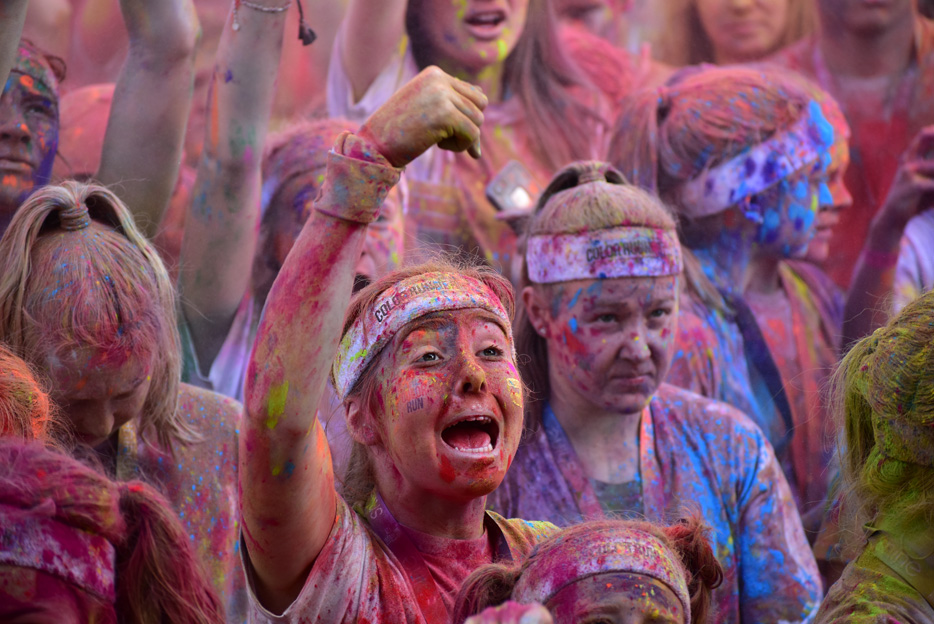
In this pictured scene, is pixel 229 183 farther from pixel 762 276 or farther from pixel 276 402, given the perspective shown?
pixel 762 276

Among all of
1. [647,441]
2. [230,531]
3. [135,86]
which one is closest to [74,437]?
[230,531]

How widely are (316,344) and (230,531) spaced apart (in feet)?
4.60

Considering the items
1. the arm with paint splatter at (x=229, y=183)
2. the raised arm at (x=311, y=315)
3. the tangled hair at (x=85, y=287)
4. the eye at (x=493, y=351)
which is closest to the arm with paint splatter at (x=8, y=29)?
the tangled hair at (x=85, y=287)

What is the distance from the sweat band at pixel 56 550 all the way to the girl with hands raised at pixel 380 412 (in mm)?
387

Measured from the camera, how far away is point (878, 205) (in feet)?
17.8

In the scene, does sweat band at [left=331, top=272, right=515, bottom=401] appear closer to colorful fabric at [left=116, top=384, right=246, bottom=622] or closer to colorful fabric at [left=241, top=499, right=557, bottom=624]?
colorful fabric at [left=241, top=499, right=557, bottom=624]

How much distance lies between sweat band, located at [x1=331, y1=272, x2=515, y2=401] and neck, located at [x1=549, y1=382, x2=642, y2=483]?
4.42 ft

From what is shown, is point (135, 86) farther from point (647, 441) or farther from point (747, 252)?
point (747, 252)

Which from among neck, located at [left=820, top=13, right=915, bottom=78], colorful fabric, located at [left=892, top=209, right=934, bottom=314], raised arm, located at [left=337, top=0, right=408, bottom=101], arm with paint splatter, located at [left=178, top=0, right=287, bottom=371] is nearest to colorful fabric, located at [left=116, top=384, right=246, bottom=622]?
arm with paint splatter, located at [left=178, top=0, right=287, bottom=371]

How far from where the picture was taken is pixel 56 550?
1.53 meters

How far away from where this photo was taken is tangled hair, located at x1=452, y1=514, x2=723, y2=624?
6.32 feet

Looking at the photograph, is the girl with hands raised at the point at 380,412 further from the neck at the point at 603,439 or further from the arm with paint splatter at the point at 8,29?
the arm with paint splatter at the point at 8,29

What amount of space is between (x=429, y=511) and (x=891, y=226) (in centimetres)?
384

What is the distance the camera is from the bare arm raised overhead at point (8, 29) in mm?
3217
